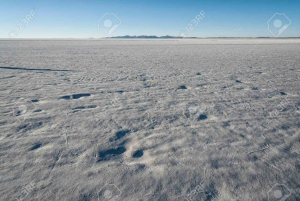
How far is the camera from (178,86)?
25.7ft

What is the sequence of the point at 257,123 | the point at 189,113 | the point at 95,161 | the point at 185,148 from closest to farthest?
the point at 95,161
the point at 185,148
the point at 257,123
the point at 189,113

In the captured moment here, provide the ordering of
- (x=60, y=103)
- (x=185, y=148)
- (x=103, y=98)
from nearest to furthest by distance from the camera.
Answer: (x=185, y=148)
(x=60, y=103)
(x=103, y=98)

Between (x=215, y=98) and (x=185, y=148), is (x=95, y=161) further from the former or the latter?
(x=215, y=98)

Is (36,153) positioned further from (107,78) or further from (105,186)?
(107,78)

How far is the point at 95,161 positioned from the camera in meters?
3.22

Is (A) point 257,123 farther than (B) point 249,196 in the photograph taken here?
Yes

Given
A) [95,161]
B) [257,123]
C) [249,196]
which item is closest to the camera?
[249,196]

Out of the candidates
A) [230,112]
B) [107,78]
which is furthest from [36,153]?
[107,78]

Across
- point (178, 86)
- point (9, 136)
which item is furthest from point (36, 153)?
point (178, 86)

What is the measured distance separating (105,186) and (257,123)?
11.5ft

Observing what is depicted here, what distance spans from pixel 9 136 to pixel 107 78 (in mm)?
5597

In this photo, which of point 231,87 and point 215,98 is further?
point 231,87

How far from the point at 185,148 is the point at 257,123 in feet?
6.57

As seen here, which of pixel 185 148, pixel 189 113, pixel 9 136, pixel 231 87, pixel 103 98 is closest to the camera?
pixel 185 148
